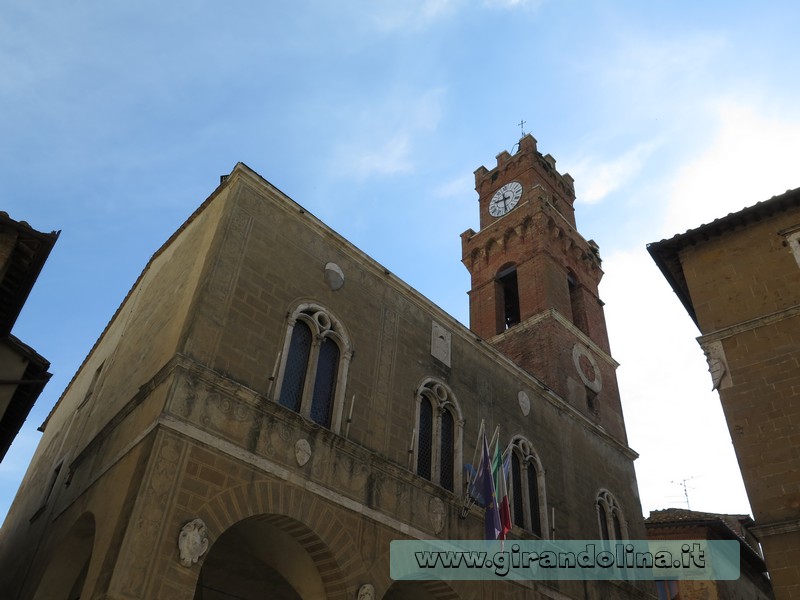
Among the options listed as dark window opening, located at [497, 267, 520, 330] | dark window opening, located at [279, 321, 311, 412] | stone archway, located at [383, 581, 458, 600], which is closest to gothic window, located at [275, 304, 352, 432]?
dark window opening, located at [279, 321, 311, 412]

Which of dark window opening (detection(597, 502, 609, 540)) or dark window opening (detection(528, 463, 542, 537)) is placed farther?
dark window opening (detection(597, 502, 609, 540))

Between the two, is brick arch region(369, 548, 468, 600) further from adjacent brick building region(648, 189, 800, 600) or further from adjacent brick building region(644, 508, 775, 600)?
adjacent brick building region(644, 508, 775, 600)

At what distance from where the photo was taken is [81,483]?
1147 cm

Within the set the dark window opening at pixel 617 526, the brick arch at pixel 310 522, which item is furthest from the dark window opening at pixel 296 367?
the dark window opening at pixel 617 526

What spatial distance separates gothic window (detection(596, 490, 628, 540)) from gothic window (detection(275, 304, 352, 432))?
8.50 meters

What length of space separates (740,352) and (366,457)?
23.2 ft

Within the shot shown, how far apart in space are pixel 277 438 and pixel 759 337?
8758 mm

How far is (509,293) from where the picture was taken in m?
26.0

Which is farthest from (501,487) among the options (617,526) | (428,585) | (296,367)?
(617,526)

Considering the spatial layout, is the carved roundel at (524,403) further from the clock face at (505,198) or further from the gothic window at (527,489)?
the clock face at (505,198)

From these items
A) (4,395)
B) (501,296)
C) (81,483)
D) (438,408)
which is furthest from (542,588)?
(501,296)

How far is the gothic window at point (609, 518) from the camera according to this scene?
17.1 metres

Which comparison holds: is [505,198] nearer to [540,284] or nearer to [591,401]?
[540,284]

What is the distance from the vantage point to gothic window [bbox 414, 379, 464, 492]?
12930 millimetres
